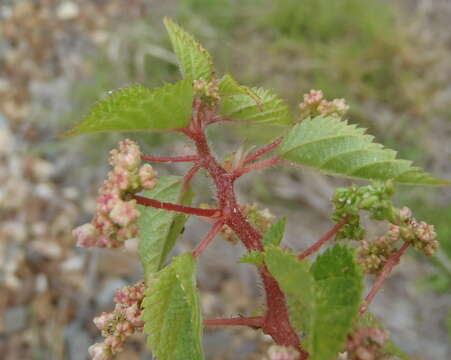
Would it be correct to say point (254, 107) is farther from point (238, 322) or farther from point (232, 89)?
point (238, 322)

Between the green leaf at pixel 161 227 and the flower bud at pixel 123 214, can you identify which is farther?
the green leaf at pixel 161 227

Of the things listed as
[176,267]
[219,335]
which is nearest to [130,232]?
[176,267]

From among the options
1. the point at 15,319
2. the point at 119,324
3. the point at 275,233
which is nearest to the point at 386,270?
the point at 275,233

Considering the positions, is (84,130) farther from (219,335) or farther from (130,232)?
(219,335)

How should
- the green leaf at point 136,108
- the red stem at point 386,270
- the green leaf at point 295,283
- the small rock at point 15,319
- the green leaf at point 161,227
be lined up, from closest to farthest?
the green leaf at point 295,283 < the green leaf at point 136,108 < the red stem at point 386,270 < the green leaf at point 161,227 < the small rock at point 15,319

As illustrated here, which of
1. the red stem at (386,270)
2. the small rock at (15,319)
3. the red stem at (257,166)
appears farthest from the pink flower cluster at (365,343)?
the small rock at (15,319)

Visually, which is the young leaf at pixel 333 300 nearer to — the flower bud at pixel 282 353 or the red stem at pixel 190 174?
the flower bud at pixel 282 353

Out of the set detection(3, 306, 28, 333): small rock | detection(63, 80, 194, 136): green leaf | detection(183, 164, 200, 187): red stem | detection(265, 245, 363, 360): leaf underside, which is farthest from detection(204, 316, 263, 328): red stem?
detection(3, 306, 28, 333): small rock
